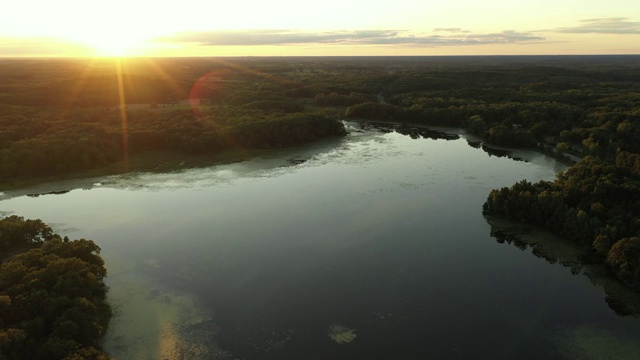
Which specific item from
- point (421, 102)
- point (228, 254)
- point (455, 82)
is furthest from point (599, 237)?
point (455, 82)

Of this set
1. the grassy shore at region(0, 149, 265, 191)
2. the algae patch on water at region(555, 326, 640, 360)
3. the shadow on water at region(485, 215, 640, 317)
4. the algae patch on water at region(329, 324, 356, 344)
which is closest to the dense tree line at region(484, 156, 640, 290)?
the shadow on water at region(485, 215, 640, 317)

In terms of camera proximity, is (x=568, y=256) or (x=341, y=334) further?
(x=568, y=256)

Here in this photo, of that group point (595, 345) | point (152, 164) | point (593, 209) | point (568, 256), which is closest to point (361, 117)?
point (152, 164)

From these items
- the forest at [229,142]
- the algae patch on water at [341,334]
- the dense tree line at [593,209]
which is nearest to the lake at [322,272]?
the algae patch on water at [341,334]

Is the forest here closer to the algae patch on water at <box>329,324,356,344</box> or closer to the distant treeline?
the distant treeline

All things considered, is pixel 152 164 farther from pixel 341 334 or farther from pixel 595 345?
pixel 595 345

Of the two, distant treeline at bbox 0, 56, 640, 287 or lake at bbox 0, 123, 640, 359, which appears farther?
distant treeline at bbox 0, 56, 640, 287

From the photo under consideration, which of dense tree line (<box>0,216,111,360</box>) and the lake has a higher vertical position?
dense tree line (<box>0,216,111,360</box>)
